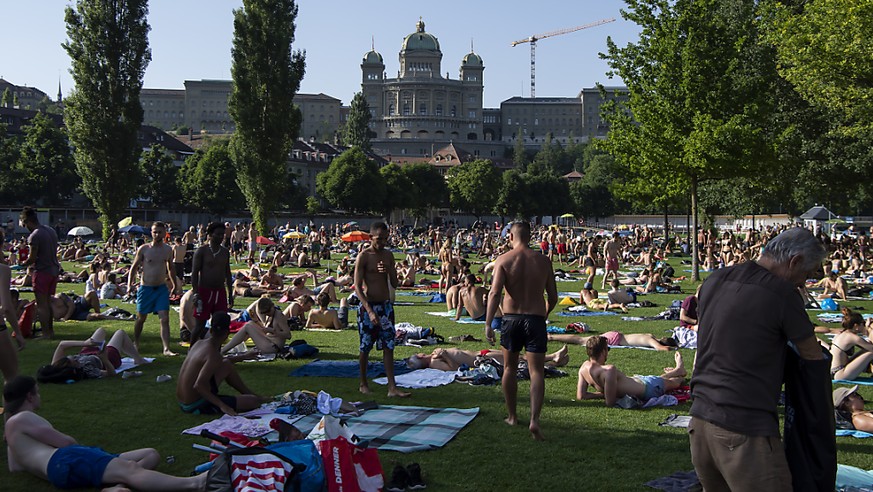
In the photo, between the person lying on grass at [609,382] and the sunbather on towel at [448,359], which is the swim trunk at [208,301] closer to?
the sunbather on towel at [448,359]

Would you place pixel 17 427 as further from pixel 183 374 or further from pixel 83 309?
pixel 83 309

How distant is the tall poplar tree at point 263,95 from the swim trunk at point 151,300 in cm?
3233

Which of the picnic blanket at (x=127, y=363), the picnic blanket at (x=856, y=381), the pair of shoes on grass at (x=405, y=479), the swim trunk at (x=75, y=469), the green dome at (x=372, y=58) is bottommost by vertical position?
the picnic blanket at (x=856, y=381)

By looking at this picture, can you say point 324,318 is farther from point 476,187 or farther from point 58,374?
point 476,187

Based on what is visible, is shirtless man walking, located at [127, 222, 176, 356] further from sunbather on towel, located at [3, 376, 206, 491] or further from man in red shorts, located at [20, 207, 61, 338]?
sunbather on towel, located at [3, 376, 206, 491]

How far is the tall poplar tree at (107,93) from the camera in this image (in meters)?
39.2

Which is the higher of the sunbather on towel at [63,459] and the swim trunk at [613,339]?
the sunbather on towel at [63,459]

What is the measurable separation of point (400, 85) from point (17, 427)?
16454cm

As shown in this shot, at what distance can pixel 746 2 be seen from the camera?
35.2 meters

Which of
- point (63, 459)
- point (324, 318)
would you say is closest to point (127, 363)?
point (324, 318)

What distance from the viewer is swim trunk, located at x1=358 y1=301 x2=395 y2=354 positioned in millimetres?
8367

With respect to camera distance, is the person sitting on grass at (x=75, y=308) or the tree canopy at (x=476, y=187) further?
the tree canopy at (x=476, y=187)

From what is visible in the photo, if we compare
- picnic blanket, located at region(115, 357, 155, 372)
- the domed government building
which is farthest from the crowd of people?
the domed government building

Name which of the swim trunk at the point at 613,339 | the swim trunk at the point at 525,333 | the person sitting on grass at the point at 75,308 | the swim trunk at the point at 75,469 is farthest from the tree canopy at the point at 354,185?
the swim trunk at the point at 75,469
